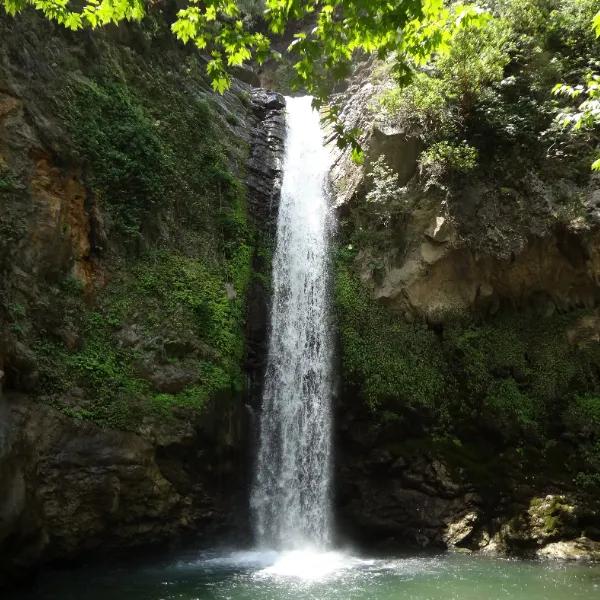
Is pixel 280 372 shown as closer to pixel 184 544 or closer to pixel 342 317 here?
pixel 342 317

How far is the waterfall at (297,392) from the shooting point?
10609mm

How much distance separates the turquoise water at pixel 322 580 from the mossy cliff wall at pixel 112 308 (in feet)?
1.88

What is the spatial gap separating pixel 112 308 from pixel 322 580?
19.3 feet

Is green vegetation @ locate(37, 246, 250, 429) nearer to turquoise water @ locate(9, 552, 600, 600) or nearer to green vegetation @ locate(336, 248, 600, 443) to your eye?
turquoise water @ locate(9, 552, 600, 600)

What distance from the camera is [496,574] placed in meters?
8.48

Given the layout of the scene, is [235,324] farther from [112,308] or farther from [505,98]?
[505,98]

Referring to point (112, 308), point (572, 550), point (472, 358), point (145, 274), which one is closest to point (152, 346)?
point (112, 308)

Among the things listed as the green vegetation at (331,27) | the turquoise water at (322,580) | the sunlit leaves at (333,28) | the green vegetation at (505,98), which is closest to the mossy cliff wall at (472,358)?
the green vegetation at (505,98)

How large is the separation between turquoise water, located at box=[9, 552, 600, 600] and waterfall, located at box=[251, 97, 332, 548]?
0.98 metres

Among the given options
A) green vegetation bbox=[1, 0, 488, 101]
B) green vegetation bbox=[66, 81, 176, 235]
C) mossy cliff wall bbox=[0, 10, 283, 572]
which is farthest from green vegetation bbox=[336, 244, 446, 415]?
green vegetation bbox=[1, 0, 488, 101]

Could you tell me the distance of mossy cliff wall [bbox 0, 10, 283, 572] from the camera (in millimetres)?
8055

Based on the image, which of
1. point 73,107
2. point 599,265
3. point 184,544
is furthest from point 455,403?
point 73,107

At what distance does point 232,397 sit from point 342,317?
136 inches

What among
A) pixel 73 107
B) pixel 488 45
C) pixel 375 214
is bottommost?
pixel 375 214
